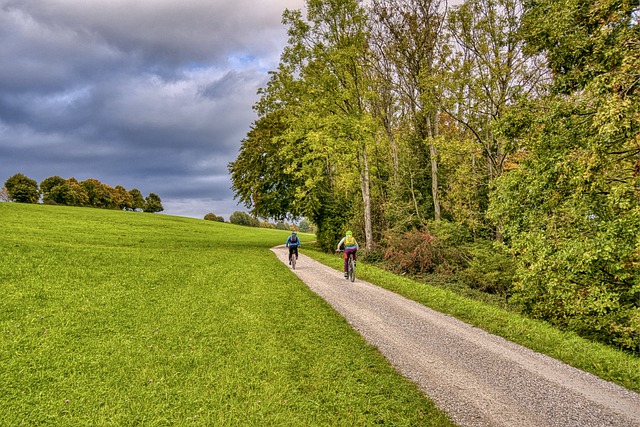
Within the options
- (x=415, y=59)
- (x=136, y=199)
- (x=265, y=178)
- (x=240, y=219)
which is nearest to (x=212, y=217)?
(x=240, y=219)

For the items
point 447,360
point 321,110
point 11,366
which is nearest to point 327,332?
point 447,360

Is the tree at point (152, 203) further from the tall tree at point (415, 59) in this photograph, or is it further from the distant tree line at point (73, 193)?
the tall tree at point (415, 59)

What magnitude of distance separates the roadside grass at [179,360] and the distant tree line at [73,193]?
7897cm

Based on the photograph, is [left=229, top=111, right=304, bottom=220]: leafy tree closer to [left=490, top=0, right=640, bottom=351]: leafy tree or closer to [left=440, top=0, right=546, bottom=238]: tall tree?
[left=440, top=0, right=546, bottom=238]: tall tree

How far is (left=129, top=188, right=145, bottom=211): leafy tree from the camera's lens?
100m

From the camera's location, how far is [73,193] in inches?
3004

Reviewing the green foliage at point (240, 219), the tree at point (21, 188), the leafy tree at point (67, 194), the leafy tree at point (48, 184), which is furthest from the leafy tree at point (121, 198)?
the green foliage at point (240, 219)

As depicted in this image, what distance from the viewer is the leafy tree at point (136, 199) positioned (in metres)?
100

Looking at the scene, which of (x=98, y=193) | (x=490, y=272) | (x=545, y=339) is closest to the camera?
(x=545, y=339)

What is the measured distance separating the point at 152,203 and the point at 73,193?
1031 inches

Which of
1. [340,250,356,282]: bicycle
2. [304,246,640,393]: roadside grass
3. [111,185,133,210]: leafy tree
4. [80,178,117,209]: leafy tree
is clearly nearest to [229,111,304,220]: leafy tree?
[340,250,356,282]: bicycle

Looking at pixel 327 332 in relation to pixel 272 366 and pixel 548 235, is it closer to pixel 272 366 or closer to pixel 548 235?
pixel 272 366

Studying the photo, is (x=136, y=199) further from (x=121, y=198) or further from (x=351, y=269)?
(x=351, y=269)

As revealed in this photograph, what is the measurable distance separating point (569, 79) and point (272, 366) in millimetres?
13429
